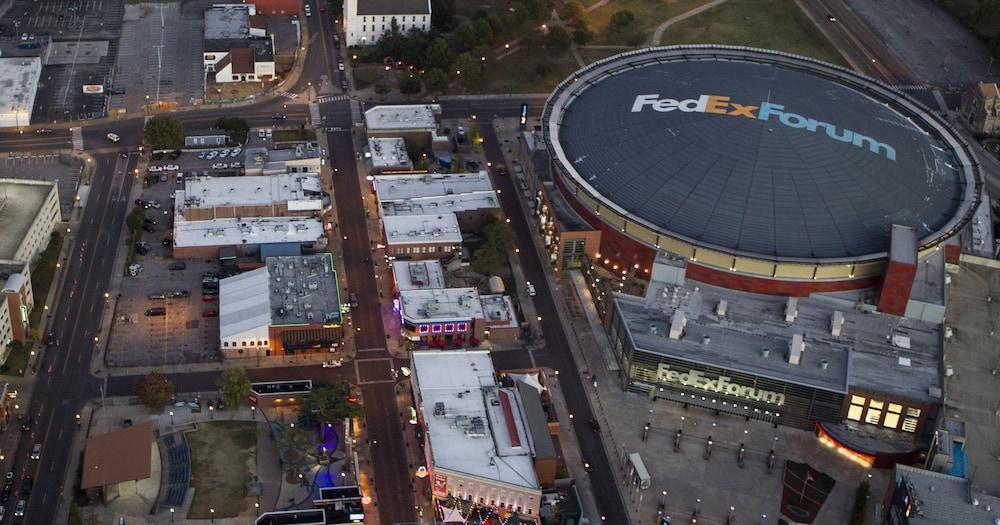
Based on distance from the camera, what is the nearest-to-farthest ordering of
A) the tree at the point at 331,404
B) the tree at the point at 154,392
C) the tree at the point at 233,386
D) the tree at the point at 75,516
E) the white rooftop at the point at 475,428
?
1. the tree at the point at 75,516
2. the white rooftop at the point at 475,428
3. the tree at the point at 331,404
4. the tree at the point at 154,392
5. the tree at the point at 233,386

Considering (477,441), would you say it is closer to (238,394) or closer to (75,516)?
(238,394)

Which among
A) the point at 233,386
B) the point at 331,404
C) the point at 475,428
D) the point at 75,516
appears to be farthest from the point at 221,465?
the point at 475,428

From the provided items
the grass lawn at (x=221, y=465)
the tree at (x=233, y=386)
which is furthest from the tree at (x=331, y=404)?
the grass lawn at (x=221, y=465)

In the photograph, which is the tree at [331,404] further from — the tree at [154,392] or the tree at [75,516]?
the tree at [75,516]

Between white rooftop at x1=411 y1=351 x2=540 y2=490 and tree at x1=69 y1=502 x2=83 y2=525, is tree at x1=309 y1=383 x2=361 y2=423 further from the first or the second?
tree at x1=69 y1=502 x2=83 y2=525

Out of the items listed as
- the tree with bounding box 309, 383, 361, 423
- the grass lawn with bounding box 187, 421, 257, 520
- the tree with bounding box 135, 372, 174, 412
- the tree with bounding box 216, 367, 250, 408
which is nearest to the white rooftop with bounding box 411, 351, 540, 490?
the tree with bounding box 309, 383, 361, 423

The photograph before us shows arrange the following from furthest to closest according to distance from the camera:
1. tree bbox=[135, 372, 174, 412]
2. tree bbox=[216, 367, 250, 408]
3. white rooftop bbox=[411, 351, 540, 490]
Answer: tree bbox=[216, 367, 250, 408] → tree bbox=[135, 372, 174, 412] → white rooftop bbox=[411, 351, 540, 490]

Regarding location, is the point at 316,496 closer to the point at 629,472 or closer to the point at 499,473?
the point at 499,473
